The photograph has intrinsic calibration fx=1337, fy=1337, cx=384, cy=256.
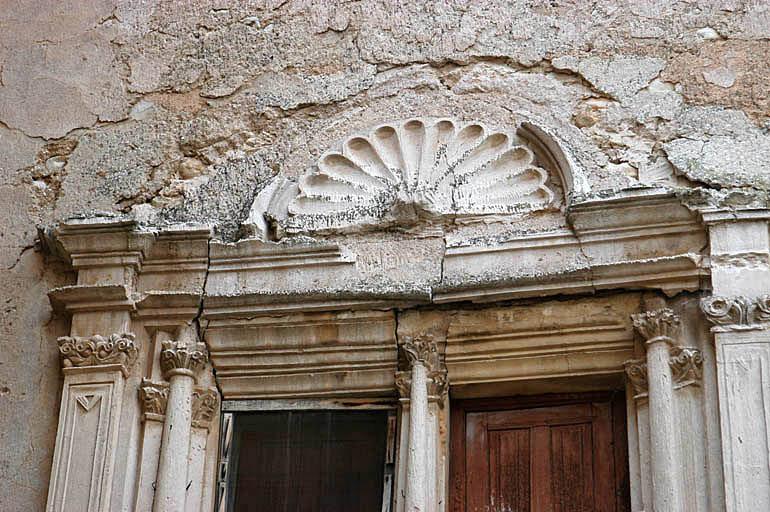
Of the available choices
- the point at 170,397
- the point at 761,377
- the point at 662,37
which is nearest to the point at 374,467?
the point at 170,397

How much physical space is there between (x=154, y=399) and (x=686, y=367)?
6.97 feet

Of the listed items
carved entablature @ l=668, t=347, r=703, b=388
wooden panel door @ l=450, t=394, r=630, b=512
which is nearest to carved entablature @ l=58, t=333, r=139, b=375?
wooden panel door @ l=450, t=394, r=630, b=512

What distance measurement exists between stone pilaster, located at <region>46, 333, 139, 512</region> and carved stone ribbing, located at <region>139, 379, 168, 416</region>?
0.10m

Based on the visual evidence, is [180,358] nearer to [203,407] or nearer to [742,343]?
[203,407]

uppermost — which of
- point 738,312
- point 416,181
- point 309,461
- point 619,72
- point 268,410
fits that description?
point 619,72

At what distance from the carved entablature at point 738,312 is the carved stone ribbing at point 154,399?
2187mm

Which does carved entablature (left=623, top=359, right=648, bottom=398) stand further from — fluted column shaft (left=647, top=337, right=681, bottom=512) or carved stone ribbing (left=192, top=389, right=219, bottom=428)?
carved stone ribbing (left=192, top=389, right=219, bottom=428)

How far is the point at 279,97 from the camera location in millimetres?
6172

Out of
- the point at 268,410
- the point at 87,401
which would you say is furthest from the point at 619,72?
the point at 87,401

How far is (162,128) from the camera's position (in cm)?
623

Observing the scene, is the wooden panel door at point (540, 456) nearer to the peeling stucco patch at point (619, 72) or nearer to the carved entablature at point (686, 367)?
the carved entablature at point (686, 367)

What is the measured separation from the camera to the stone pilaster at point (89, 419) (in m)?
5.27

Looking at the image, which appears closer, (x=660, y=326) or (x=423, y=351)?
(x=660, y=326)

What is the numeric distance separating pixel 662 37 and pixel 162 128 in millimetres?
2314
